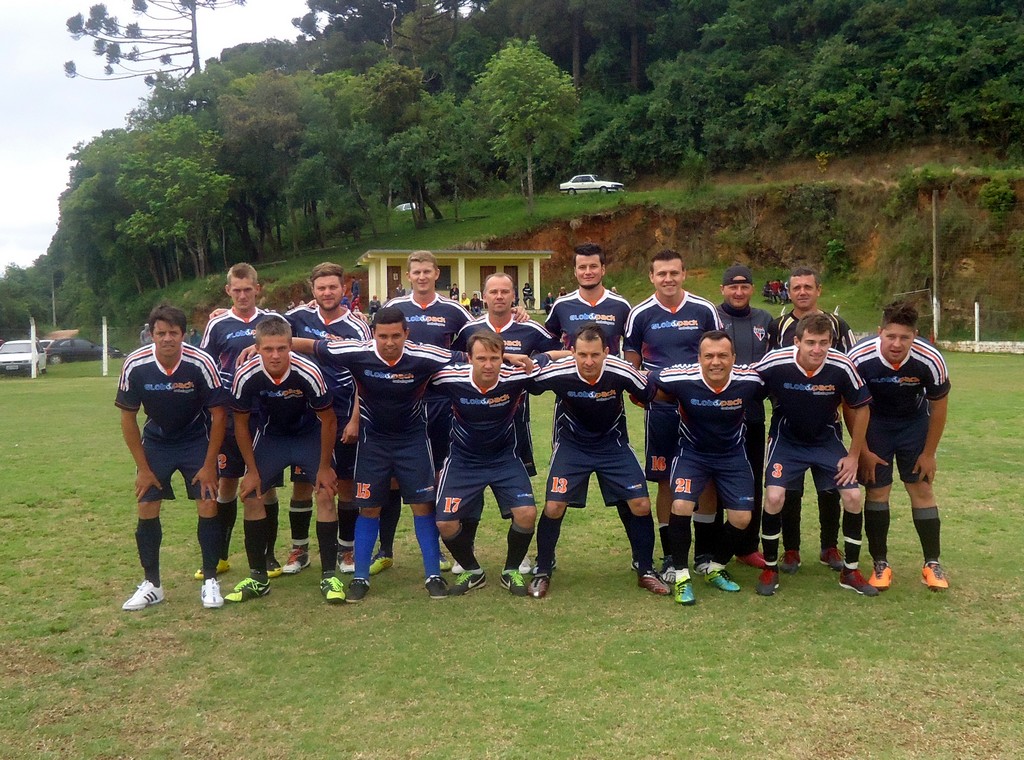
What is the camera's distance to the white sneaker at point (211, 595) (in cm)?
554

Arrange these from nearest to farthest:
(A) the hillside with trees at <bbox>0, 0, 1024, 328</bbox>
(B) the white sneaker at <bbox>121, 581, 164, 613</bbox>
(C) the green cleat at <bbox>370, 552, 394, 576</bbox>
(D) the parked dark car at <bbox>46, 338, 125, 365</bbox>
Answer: (B) the white sneaker at <bbox>121, 581, 164, 613</bbox>
(C) the green cleat at <bbox>370, 552, 394, 576</bbox>
(D) the parked dark car at <bbox>46, 338, 125, 365</bbox>
(A) the hillside with trees at <bbox>0, 0, 1024, 328</bbox>

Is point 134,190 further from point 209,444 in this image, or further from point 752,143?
point 209,444

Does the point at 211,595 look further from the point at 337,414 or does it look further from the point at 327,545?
the point at 337,414

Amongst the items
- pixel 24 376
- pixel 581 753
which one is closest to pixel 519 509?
pixel 581 753

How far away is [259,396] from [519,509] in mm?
1925

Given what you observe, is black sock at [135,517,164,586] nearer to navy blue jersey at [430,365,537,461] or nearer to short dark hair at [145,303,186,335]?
short dark hair at [145,303,186,335]

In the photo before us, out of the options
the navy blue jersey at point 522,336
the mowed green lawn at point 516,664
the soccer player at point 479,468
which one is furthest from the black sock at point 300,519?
the navy blue jersey at point 522,336

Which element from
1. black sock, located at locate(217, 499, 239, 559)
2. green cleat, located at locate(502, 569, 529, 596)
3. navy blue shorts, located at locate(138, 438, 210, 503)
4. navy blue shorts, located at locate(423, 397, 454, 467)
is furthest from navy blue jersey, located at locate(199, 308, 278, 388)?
green cleat, located at locate(502, 569, 529, 596)

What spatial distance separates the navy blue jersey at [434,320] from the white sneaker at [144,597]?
250cm

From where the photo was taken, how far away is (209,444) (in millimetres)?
5762

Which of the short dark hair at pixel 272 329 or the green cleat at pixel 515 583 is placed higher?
the short dark hair at pixel 272 329

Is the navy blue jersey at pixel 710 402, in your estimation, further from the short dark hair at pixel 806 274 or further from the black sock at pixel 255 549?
the black sock at pixel 255 549

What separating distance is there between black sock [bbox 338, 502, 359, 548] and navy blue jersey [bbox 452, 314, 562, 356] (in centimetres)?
155

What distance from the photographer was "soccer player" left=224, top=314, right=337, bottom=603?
5.64m
